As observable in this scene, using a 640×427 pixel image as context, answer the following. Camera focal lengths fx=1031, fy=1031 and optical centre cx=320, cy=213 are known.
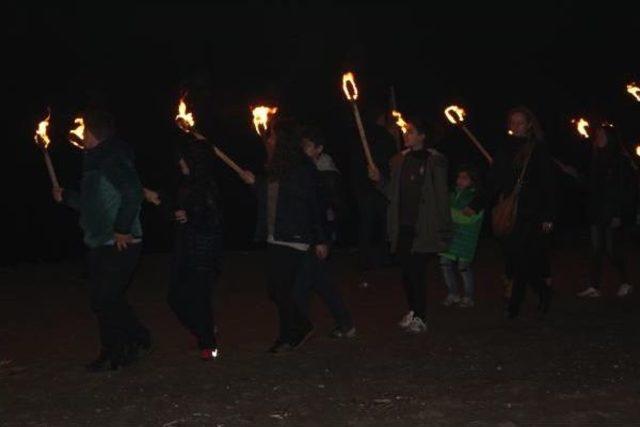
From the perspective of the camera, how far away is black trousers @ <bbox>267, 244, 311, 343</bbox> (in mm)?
8062

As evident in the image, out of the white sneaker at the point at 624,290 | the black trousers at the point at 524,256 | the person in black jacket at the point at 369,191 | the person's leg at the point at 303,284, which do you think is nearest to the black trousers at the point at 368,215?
the person in black jacket at the point at 369,191

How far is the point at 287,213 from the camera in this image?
26.2 ft

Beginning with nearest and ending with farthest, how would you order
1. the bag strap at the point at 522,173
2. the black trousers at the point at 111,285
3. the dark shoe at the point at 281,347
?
1. the black trousers at the point at 111,285
2. the dark shoe at the point at 281,347
3. the bag strap at the point at 522,173

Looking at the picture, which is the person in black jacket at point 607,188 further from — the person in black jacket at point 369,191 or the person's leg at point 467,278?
the person in black jacket at point 369,191

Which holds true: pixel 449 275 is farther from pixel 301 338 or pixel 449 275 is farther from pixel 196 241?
pixel 196 241

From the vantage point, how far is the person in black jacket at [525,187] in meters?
9.30

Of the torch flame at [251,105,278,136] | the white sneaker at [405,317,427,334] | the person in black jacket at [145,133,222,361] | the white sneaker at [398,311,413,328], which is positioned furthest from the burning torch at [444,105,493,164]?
the person in black jacket at [145,133,222,361]

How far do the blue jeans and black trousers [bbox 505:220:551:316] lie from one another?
0.69 m

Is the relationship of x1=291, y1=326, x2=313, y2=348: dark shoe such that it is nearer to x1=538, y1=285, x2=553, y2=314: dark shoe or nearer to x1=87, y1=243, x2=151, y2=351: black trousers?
→ x1=87, y1=243, x2=151, y2=351: black trousers

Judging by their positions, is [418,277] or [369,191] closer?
[418,277]

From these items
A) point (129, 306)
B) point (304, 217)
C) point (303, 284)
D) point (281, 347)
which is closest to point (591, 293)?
point (303, 284)

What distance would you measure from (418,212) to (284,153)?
144 cm

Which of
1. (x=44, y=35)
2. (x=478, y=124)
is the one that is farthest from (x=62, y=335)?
(x=478, y=124)

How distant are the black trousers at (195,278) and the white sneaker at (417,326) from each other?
1904 mm
